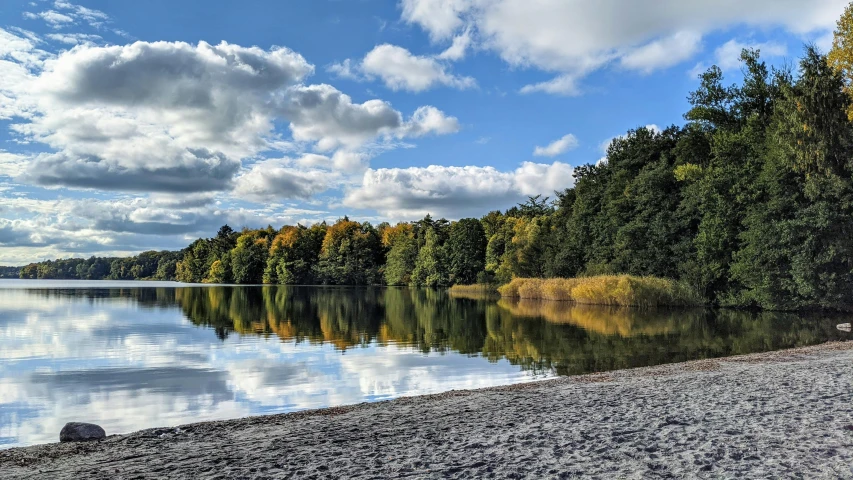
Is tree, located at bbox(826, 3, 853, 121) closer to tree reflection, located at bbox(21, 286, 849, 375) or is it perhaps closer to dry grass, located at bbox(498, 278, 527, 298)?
tree reflection, located at bbox(21, 286, 849, 375)

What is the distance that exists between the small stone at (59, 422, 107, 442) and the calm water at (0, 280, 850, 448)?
107 centimetres

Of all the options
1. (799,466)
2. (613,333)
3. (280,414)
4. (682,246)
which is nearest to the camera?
(799,466)

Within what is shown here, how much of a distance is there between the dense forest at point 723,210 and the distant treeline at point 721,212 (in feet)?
0.30

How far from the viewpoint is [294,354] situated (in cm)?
2009

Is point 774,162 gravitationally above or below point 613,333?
above

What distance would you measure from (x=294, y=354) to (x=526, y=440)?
46.4 feet

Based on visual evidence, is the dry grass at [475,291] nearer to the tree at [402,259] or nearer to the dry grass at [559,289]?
the dry grass at [559,289]

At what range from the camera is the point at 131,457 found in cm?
764

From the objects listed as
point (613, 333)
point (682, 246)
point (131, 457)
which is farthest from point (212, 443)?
point (682, 246)

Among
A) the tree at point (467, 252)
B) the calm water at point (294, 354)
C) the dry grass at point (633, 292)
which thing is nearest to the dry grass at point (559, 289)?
the dry grass at point (633, 292)

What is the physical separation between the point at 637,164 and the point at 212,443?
59592mm

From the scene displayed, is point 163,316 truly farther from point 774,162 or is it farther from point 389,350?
point 774,162

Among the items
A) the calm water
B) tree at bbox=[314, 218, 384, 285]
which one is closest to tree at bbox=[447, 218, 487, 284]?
tree at bbox=[314, 218, 384, 285]

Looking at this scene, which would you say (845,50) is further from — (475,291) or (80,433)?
(475,291)
